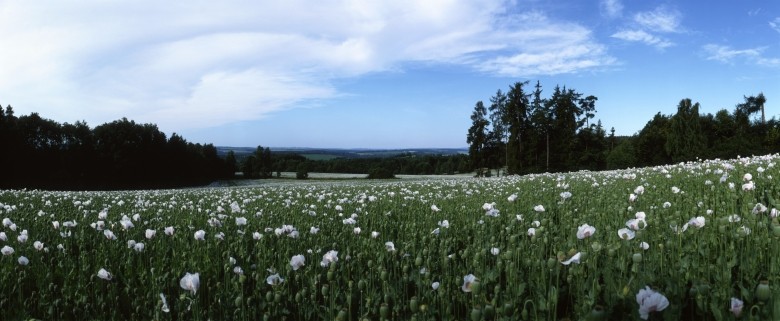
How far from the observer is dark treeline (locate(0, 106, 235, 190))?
50.2m

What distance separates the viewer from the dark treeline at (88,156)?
50250mm

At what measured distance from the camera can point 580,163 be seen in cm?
6316

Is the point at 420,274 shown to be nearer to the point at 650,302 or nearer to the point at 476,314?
the point at 476,314

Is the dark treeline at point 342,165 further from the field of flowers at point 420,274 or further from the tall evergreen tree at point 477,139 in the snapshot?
the field of flowers at point 420,274

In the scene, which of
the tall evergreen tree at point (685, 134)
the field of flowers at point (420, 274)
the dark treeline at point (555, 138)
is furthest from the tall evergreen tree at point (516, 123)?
the field of flowers at point (420, 274)

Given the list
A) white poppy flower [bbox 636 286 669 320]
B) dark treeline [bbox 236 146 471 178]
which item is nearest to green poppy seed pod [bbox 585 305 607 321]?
white poppy flower [bbox 636 286 669 320]

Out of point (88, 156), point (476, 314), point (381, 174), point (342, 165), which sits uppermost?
point (88, 156)

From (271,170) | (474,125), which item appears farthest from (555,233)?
(271,170)

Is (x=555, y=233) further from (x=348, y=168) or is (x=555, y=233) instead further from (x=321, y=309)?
(x=348, y=168)

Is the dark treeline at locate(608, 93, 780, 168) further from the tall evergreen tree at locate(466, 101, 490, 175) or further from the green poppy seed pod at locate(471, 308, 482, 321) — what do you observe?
the green poppy seed pod at locate(471, 308, 482, 321)

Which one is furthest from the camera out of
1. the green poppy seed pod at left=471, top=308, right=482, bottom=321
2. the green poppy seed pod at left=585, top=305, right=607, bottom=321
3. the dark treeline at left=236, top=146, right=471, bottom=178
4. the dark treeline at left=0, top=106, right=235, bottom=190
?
the dark treeline at left=236, top=146, right=471, bottom=178

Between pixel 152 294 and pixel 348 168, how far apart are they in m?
81.2

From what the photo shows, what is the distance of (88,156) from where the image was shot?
185ft

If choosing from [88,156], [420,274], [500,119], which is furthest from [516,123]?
[420,274]
